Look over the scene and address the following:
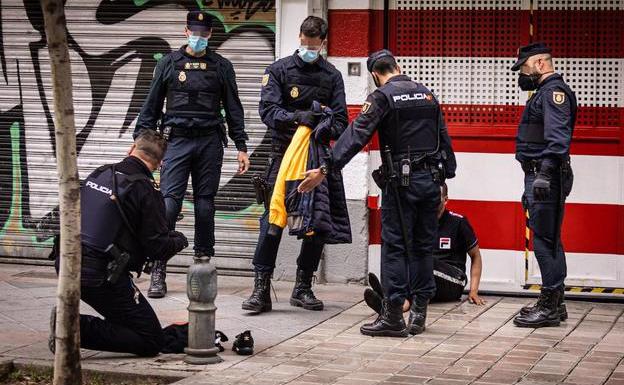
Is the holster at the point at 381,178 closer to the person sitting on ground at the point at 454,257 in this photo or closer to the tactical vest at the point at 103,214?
the person sitting on ground at the point at 454,257

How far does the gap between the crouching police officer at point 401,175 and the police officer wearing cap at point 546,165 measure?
0.76 metres

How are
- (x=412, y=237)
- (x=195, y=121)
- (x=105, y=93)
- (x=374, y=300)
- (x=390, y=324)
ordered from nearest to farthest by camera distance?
(x=390, y=324), (x=412, y=237), (x=374, y=300), (x=195, y=121), (x=105, y=93)

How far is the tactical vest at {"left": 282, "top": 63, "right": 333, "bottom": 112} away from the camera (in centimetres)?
991

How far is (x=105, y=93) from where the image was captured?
1193 cm

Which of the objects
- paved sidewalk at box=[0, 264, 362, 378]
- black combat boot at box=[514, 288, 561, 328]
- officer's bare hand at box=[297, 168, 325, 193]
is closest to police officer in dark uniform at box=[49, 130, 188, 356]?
paved sidewalk at box=[0, 264, 362, 378]

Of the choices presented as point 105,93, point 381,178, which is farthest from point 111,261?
point 105,93

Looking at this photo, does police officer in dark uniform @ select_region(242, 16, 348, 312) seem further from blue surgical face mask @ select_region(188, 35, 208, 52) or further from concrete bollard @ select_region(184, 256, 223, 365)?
concrete bollard @ select_region(184, 256, 223, 365)

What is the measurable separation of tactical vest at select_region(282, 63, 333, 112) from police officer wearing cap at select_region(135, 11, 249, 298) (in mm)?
682

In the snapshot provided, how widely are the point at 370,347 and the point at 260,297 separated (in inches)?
55.4

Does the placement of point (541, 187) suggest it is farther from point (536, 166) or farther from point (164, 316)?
point (164, 316)

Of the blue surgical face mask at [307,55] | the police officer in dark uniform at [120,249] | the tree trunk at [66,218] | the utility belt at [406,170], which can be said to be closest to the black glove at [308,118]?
the blue surgical face mask at [307,55]

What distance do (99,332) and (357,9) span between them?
4.35 meters

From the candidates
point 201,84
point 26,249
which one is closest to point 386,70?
point 201,84

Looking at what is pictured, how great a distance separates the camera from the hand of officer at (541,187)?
928 cm
